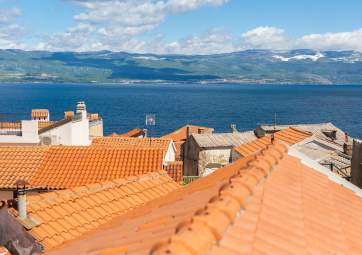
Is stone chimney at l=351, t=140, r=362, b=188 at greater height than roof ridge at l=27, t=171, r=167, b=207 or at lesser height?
greater

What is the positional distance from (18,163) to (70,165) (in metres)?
2.21

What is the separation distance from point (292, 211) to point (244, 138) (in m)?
38.7

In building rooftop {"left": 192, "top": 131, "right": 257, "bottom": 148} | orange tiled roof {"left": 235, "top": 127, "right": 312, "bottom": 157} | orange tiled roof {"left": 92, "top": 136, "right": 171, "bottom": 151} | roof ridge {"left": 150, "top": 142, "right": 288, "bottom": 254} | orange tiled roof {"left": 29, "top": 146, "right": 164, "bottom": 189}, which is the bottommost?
building rooftop {"left": 192, "top": 131, "right": 257, "bottom": 148}

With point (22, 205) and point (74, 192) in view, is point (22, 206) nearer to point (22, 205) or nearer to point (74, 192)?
point (22, 205)

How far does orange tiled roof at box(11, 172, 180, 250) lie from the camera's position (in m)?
10.4

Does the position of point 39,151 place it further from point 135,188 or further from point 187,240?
point 187,240

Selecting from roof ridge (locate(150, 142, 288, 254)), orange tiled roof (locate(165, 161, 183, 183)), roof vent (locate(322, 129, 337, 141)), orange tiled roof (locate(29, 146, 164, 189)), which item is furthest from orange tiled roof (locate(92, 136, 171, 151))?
roof ridge (locate(150, 142, 288, 254))

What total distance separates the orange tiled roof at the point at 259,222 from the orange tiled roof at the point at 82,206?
3902 mm

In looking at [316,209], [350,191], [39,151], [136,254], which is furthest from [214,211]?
[39,151]

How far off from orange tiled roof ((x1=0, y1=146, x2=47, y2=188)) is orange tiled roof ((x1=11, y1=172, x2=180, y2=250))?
24.0ft

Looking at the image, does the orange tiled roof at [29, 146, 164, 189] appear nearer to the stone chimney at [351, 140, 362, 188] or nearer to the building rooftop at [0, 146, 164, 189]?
the building rooftop at [0, 146, 164, 189]

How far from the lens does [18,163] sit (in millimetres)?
20875

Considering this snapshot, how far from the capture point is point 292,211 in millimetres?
5891

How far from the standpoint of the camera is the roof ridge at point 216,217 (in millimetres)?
3590
